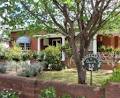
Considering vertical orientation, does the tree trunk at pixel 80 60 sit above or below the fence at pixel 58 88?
above

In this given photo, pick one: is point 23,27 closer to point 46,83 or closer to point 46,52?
point 46,83

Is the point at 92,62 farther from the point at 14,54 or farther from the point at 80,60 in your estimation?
the point at 14,54

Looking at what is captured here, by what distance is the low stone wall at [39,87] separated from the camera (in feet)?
29.6

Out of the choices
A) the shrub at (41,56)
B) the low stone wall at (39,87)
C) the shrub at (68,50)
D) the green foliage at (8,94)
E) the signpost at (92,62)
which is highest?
the shrub at (68,50)

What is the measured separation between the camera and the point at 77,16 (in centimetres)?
1178

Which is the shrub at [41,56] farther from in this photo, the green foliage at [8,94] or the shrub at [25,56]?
the green foliage at [8,94]

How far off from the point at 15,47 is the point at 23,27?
55.9 ft

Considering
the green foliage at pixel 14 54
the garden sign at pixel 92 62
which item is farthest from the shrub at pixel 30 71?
the green foliage at pixel 14 54

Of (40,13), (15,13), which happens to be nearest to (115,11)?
(40,13)

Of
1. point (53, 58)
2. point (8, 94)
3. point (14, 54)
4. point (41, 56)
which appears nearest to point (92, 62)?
point (8, 94)

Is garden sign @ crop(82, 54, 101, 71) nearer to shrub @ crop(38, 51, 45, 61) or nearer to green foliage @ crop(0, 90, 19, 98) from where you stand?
green foliage @ crop(0, 90, 19, 98)

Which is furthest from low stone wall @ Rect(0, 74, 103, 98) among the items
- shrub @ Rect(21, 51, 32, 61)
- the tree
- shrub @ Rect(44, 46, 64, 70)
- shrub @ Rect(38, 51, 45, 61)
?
shrub @ Rect(21, 51, 32, 61)

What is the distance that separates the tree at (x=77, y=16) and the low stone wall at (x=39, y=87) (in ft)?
6.08

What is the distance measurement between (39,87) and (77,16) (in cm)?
288
